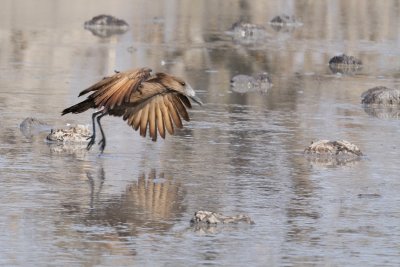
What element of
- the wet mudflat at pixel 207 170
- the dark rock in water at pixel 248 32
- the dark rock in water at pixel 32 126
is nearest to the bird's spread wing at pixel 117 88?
the wet mudflat at pixel 207 170

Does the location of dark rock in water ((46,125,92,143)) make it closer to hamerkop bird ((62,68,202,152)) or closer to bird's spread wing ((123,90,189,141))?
hamerkop bird ((62,68,202,152))

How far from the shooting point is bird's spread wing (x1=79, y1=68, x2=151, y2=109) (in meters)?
12.2

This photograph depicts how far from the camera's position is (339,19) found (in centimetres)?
3903

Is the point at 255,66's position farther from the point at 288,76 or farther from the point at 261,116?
the point at 261,116

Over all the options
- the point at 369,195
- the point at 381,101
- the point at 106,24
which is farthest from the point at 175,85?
the point at 106,24

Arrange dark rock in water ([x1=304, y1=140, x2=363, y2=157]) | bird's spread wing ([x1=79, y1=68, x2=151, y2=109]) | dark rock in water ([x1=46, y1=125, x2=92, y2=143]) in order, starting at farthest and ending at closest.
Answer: dark rock in water ([x1=46, y1=125, x2=92, y2=143])
dark rock in water ([x1=304, y1=140, x2=363, y2=157])
bird's spread wing ([x1=79, y1=68, x2=151, y2=109])

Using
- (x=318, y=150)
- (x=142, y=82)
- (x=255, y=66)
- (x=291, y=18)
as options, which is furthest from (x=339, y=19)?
(x=142, y=82)

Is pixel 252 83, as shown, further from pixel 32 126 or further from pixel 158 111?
pixel 158 111

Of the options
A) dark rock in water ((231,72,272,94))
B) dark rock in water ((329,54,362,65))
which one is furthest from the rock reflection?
dark rock in water ((329,54,362,65))

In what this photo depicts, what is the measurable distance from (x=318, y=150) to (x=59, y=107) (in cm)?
474

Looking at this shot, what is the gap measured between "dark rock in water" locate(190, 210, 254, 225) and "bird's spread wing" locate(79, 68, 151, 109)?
1.71 metres

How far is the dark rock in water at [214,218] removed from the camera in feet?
35.8

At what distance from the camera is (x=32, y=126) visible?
634 inches

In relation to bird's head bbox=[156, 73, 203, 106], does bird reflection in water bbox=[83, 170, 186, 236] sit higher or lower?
lower
